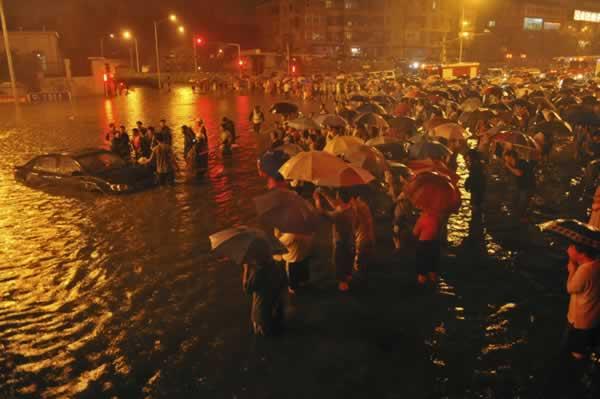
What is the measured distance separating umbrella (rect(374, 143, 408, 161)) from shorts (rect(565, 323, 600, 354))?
5.96m

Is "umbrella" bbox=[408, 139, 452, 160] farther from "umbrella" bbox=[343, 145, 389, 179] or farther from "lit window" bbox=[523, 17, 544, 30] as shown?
"lit window" bbox=[523, 17, 544, 30]

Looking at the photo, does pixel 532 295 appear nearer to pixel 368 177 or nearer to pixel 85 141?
pixel 368 177

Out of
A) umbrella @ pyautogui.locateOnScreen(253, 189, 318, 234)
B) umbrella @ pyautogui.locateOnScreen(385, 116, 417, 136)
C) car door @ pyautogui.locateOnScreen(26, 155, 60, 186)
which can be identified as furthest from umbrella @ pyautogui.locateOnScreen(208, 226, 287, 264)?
umbrella @ pyautogui.locateOnScreen(385, 116, 417, 136)

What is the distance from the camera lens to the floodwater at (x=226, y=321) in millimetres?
5414

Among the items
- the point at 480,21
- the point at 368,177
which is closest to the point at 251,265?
the point at 368,177

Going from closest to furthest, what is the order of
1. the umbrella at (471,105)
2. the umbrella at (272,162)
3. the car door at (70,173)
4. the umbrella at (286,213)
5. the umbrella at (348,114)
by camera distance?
1. the umbrella at (286,213)
2. the umbrella at (272,162)
3. the car door at (70,173)
4. the umbrella at (348,114)
5. the umbrella at (471,105)

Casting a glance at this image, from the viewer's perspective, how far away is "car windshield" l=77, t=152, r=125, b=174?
42.5 feet

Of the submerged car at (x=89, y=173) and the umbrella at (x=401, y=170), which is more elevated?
the umbrella at (x=401, y=170)

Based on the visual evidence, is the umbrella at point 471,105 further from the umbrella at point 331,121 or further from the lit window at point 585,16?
the lit window at point 585,16

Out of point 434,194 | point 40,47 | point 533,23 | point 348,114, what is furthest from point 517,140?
point 533,23

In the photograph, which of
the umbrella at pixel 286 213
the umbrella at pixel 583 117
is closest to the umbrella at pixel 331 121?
the umbrella at pixel 583 117

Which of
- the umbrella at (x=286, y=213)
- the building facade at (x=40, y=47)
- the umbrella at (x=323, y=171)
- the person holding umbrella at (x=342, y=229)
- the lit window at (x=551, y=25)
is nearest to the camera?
the umbrella at (x=286, y=213)

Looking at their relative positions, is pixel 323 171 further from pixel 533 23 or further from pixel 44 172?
pixel 533 23

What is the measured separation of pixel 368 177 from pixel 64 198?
8985 mm
